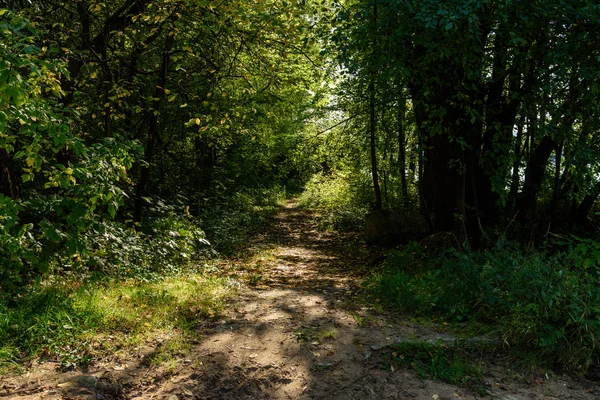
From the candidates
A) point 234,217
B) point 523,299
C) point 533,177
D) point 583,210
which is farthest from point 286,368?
point 234,217

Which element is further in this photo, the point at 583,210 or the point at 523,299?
the point at 583,210

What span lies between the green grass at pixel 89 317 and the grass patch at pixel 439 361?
234 centimetres

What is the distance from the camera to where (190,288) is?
6.34 meters

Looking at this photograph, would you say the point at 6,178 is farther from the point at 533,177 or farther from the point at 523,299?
the point at 533,177

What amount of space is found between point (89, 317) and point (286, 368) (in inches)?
86.9

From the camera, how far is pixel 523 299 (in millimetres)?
4914

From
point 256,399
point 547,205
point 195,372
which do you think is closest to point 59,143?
point 195,372

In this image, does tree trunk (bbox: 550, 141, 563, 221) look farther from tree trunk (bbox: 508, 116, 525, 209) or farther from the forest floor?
the forest floor

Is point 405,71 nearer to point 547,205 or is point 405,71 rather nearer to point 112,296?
point 112,296

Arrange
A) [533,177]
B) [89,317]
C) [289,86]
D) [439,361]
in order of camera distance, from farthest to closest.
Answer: [533,177] < [289,86] < [89,317] < [439,361]

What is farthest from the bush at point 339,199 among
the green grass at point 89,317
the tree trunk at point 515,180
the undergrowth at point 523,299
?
the green grass at point 89,317

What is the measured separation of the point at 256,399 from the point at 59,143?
313cm

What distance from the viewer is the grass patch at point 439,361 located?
415cm

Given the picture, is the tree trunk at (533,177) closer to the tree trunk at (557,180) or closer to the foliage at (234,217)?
the tree trunk at (557,180)
